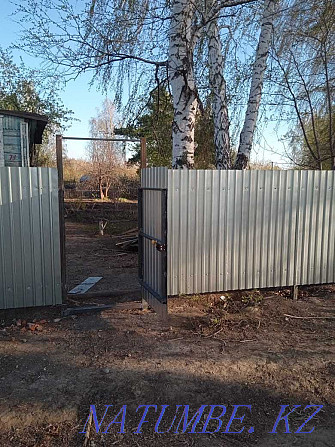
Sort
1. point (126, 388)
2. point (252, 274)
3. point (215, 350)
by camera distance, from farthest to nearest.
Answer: point (252, 274) → point (215, 350) → point (126, 388)

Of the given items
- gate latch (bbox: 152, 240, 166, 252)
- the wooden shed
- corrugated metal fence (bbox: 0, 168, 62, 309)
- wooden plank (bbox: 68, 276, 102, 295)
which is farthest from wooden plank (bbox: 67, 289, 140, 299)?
the wooden shed

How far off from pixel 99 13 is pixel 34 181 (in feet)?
12.2

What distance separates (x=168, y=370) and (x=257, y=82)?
6508 mm

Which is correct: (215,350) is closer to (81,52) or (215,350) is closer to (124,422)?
(124,422)

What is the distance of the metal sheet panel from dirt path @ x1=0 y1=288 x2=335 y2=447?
0.59 metres

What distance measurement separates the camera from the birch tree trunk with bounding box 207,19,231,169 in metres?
7.15

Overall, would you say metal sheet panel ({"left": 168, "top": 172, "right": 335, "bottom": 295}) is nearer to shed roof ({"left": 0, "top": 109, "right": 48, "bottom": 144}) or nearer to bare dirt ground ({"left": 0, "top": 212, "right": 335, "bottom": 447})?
bare dirt ground ({"left": 0, "top": 212, "right": 335, "bottom": 447})

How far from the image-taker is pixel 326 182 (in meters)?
4.91

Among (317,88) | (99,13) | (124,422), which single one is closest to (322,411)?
(124,422)

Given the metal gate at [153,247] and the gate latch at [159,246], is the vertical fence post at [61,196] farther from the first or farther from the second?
the gate latch at [159,246]

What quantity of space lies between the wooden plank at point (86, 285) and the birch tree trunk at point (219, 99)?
366 centimetres

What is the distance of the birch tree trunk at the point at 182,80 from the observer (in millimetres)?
4977

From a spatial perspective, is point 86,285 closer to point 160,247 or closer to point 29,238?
point 29,238

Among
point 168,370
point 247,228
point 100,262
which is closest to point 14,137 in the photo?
point 100,262
